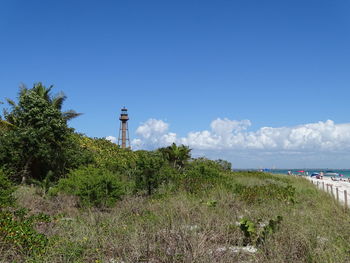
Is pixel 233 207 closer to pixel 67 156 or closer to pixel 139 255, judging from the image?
pixel 139 255

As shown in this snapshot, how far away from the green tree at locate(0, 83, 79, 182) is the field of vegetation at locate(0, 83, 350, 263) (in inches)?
1.8

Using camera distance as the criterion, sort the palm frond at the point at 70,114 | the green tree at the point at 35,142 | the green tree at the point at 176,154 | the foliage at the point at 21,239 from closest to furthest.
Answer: the foliage at the point at 21,239
the green tree at the point at 35,142
the palm frond at the point at 70,114
the green tree at the point at 176,154

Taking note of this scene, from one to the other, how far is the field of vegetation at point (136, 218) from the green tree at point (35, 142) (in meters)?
0.05

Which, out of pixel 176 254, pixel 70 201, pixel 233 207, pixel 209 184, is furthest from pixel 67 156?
pixel 176 254

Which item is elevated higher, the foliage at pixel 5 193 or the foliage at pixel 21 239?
the foliage at pixel 5 193

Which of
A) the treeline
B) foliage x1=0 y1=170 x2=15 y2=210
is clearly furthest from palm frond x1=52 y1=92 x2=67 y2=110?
foliage x1=0 y1=170 x2=15 y2=210

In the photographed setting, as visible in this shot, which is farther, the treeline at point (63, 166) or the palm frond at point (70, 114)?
the palm frond at point (70, 114)

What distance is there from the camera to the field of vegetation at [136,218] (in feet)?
16.6

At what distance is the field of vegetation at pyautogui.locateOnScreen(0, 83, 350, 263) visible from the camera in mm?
5055

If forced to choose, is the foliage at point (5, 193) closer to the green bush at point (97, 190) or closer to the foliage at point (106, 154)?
the green bush at point (97, 190)

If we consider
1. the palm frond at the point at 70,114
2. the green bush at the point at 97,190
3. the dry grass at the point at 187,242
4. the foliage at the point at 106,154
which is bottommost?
the dry grass at the point at 187,242

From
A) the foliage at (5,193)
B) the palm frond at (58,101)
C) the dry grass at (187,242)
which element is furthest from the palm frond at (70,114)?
the dry grass at (187,242)

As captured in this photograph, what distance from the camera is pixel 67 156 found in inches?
670

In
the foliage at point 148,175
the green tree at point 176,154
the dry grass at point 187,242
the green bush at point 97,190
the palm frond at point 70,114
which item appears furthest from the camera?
the green tree at point 176,154
